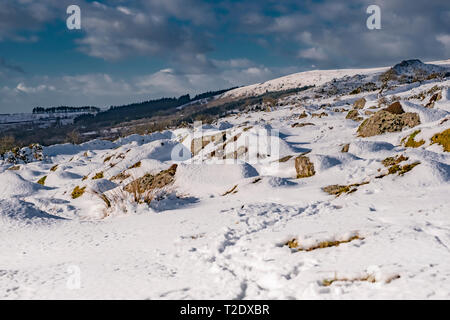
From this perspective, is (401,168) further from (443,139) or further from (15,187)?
(15,187)

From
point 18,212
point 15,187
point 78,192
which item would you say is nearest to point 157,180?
point 78,192

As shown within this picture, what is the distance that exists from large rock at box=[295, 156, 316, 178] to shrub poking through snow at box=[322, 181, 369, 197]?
110 inches

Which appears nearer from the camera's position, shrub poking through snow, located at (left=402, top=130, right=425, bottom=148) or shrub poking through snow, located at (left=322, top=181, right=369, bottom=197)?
shrub poking through snow, located at (left=322, top=181, right=369, bottom=197)

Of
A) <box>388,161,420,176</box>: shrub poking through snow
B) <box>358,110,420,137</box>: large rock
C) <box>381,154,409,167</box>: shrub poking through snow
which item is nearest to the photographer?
<box>388,161,420,176</box>: shrub poking through snow

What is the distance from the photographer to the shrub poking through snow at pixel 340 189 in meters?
10.4

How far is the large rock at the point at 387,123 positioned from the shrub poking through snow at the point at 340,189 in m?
14.5

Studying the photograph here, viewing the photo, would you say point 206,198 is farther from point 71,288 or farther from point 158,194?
point 71,288

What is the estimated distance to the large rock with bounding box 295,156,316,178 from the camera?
14488 millimetres

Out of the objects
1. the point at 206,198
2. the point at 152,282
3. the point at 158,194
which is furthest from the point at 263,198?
the point at 152,282

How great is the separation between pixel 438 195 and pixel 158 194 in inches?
407

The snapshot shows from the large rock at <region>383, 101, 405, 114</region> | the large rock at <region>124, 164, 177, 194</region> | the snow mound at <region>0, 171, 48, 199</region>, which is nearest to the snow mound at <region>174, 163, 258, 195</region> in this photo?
the large rock at <region>124, 164, 177, 194</region>

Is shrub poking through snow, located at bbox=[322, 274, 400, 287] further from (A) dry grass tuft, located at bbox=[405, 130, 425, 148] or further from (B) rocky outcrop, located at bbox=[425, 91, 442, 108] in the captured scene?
(B) rocky outcrop, located at bbox=[425, 91, 442, 108]

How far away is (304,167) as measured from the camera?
14.9m

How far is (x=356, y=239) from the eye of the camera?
19.3ft
